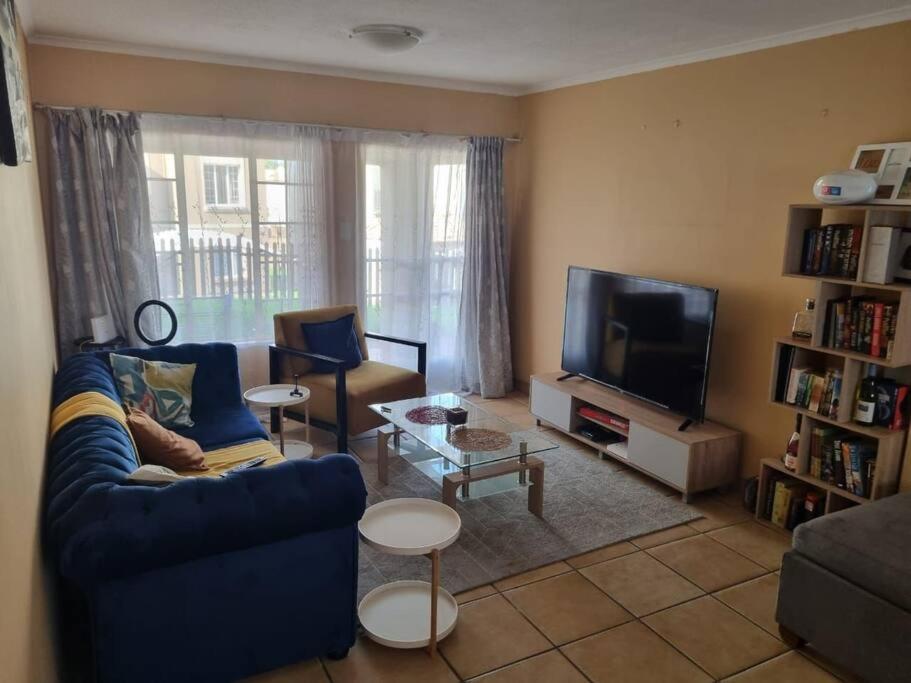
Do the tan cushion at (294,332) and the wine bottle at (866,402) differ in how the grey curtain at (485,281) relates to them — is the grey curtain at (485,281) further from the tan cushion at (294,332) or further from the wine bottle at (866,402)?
the wine bottle at (866,402)

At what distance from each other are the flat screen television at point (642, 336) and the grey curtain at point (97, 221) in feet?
9.57

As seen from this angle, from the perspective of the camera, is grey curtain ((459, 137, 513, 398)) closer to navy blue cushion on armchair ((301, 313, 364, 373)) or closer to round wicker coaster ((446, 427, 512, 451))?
navy blue cushion on armchair ((301, 313, 364, 373))

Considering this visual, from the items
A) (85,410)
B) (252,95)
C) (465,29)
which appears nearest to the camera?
(85,410)

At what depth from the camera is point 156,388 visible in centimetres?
366

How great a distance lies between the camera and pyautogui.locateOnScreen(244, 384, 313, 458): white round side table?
13.2ft

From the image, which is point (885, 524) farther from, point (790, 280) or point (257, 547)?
point (257, 547)

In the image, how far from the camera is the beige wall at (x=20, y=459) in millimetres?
1421

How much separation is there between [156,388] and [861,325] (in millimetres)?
3516

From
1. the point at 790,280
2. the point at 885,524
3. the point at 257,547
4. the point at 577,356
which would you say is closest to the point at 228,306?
the point at 577,356

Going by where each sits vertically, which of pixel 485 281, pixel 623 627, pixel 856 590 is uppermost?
pixel 485 281

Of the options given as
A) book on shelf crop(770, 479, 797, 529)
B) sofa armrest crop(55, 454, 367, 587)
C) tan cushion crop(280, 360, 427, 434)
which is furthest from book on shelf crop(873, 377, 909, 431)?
tan cushion crop(280, 360, 427, 434)

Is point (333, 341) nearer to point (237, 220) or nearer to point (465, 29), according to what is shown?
point (237, 220)

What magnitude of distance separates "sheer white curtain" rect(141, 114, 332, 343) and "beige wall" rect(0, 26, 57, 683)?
5.90 ft

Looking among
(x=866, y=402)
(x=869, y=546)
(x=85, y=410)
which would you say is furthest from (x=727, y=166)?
(x=85, y=410)
